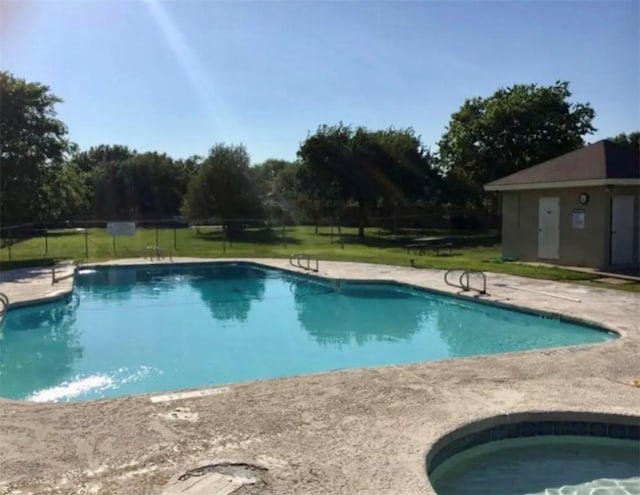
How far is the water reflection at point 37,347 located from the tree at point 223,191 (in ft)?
58.1

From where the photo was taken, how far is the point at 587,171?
14.2 m

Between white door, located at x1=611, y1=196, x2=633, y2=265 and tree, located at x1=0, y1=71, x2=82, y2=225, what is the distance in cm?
1674

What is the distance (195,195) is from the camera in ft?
95.4

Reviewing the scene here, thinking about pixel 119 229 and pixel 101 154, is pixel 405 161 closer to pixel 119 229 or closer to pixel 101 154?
pixel 119 229

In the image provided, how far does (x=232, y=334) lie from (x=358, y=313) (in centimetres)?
266

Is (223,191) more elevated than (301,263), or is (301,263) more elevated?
(223,191)

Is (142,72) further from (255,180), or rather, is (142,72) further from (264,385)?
(255,180)

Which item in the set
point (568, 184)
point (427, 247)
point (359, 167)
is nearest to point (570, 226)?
point (568, 184)

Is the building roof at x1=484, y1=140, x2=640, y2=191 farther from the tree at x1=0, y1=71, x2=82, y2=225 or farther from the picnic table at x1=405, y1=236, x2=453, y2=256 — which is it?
the tree at x1=0, y1=71, x2=82, y2=225

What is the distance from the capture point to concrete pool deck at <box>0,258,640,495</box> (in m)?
3.35

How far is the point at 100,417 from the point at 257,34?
8.79 metres

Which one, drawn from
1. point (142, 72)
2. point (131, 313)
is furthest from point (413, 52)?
point (131, 313)

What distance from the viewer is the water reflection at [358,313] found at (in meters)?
9.55

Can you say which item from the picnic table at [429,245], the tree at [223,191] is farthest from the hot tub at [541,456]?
the tree at [223,191]
